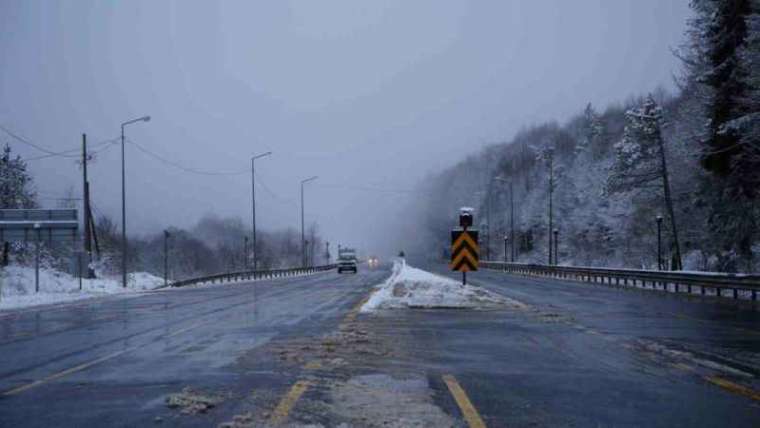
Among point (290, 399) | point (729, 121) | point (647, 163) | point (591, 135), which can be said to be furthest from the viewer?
point (591, 135)

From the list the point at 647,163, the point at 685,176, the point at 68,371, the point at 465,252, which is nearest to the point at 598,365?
the point at 68,371

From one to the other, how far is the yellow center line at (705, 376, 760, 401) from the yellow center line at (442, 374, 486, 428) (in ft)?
10.4

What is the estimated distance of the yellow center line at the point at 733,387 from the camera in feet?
27.3

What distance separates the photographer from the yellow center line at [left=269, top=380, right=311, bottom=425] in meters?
7.15

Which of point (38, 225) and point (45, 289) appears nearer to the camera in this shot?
point (38, 225)

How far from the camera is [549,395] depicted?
8.38 m

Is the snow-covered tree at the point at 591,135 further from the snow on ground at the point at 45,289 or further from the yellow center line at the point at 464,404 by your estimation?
the yellow center line at the point at 464,404

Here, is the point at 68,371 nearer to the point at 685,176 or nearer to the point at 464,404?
the point at 464,404

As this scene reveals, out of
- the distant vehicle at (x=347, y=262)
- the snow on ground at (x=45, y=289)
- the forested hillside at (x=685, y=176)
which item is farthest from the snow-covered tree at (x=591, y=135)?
the snow on ground at (x=45, y=289)

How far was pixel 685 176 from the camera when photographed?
45.4 meters

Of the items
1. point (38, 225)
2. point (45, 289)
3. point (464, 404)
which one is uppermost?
point (38, 225)

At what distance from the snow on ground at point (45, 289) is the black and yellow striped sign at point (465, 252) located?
15.7 meters

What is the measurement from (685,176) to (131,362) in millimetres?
41317

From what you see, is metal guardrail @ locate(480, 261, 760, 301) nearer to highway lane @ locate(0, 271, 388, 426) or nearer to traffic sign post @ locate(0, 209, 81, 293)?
highway lane @ locate(0, 271, 388, 426)
